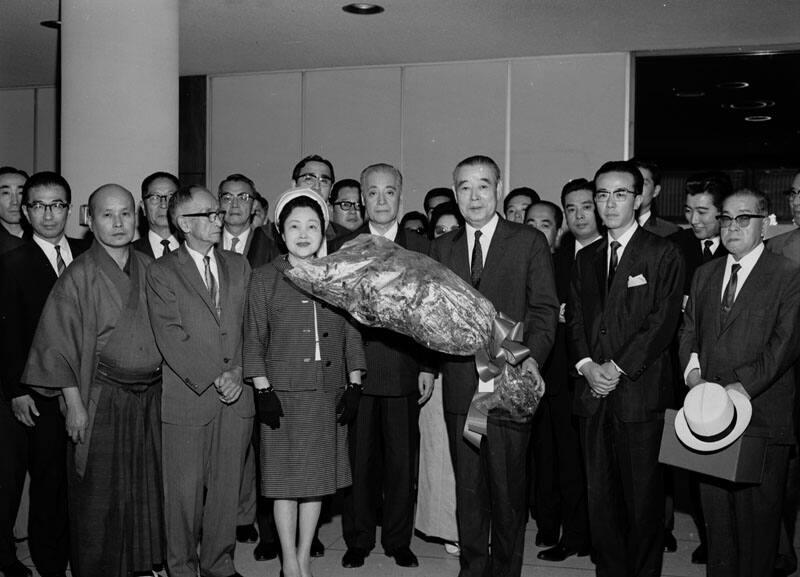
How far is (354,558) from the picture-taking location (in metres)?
4.16

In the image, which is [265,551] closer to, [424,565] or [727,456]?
[424,565]

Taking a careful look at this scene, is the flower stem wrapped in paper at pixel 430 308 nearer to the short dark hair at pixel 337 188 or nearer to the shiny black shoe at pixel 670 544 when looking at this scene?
the shiny black shoe at pixel 670 544

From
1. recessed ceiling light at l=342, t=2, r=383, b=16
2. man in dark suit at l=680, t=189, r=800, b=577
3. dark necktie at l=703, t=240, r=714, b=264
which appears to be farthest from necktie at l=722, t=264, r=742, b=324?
recessed ceiling light at l=342, t=2, r=383, b=16

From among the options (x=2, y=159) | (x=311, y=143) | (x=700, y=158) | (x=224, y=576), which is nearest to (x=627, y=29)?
(x=700, y=158)

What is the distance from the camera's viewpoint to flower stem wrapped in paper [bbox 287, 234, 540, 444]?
3303 mm

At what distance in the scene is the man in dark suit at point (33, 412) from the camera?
13.0ft

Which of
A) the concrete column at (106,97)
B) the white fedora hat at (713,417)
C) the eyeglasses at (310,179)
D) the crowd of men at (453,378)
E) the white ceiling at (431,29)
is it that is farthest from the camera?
the white ceiling at (431,29)

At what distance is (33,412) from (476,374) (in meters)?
1.94

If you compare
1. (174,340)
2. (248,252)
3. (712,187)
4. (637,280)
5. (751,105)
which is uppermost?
(751,105)

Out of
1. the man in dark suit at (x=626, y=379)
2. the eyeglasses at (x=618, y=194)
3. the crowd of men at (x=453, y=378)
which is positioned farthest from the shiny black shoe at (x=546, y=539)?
the eyeglasses at (x=618, y=194)

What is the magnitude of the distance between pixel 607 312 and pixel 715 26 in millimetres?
4324

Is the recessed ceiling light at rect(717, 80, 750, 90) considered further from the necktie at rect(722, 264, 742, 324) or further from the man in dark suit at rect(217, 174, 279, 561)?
the necktie at rect(722, 264, 742, 324)

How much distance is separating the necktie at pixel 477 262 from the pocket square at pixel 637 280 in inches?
23.2

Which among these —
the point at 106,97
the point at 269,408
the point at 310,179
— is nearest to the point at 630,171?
the point at 269,408
